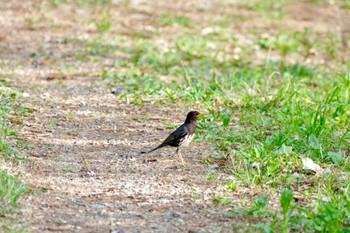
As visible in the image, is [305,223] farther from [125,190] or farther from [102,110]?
[102,110]

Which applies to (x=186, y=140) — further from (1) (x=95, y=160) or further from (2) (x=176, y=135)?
(1) (x=95, y=160)

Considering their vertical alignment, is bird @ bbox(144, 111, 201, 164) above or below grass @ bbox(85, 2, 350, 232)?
above

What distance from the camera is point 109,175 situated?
5719mm

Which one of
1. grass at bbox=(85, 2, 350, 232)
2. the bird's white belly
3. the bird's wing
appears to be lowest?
grass at bbox=(85, 2, 350, 232)

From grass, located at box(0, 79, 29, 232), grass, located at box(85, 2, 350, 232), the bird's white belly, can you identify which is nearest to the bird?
the bird's white belly

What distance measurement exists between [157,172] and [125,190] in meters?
0.52

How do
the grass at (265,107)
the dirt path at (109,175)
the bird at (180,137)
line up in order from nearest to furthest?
the dirt path at (109,175) < the grass at (265,107) < the bird at (180,137)

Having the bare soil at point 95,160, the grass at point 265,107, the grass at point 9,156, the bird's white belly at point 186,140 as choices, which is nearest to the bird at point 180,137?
the bird's white belly at point 186,140

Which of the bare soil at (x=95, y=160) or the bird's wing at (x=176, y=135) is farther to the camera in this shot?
the bird's wing at (x=176, y=135)

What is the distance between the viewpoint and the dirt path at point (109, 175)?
4.82m

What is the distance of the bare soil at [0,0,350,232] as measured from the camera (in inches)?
191

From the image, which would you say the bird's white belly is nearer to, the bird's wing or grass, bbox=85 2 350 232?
the bird's wing

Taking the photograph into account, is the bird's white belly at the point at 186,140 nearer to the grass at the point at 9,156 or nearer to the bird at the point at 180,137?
the bird at the point at 180,137

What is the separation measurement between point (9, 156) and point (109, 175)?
0.83 meters
